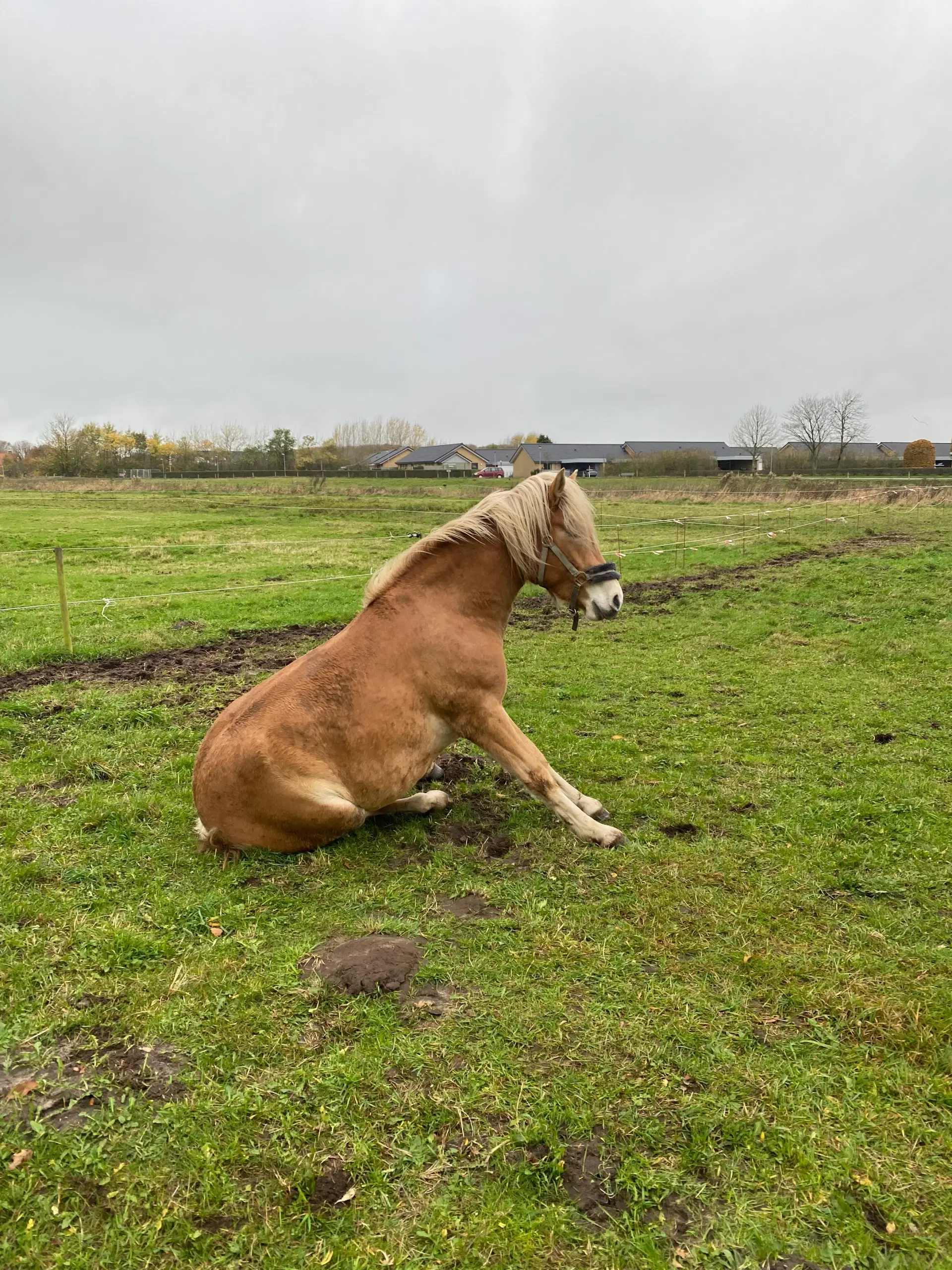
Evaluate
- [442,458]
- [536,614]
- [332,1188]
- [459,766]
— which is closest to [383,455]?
[442,458]

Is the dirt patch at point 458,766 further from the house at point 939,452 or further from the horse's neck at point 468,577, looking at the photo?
the house at point 939,452

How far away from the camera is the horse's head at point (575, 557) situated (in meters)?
4.61

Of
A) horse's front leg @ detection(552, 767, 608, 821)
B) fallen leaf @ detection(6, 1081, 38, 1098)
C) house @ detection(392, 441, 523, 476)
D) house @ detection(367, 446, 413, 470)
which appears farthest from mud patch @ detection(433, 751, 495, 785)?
house @ detection(367, 446, 413, 470)

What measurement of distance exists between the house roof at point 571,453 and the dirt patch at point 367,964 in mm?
71887

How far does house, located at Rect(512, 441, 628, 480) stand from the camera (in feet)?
233

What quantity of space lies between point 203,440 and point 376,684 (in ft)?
307

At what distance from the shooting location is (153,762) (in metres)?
5.83

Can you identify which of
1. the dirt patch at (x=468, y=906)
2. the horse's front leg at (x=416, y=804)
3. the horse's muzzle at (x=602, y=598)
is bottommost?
the dirt patch at (x=468, y=906)

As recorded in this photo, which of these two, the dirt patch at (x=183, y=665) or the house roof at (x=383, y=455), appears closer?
the dirt patch at (x=183, y=665)

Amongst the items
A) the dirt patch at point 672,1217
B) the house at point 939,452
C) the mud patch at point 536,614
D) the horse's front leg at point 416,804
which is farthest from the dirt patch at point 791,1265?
the house at point 939,452

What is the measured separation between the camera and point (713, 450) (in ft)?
280

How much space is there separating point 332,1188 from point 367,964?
103 centimetres

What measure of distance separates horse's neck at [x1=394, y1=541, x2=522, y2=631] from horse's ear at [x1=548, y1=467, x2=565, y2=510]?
0.44 metres

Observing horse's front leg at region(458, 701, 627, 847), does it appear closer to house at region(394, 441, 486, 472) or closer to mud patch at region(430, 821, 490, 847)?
mud patch at region(430, 821, 490, 847)
